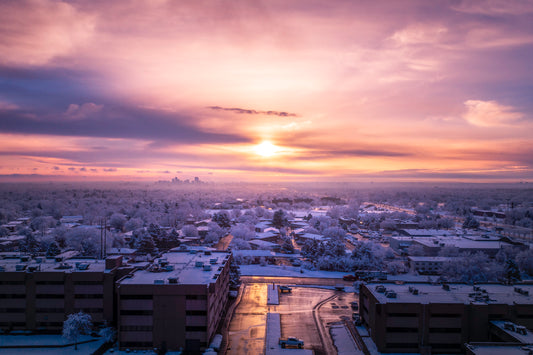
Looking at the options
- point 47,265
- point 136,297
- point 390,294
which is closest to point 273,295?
point 390,294

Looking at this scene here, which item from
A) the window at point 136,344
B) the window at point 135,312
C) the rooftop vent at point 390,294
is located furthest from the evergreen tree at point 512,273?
the window at point 135,312

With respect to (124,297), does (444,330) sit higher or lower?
lower

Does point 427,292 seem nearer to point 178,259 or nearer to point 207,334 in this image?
point 207,334

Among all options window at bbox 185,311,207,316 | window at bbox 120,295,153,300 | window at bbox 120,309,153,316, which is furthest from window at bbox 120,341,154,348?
window at bbox 185,311,207,316

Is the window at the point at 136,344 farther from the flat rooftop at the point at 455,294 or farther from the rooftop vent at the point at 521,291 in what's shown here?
the rooftop vent at the point at 521,291

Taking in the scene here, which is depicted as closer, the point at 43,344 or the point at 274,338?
the point at 43,344

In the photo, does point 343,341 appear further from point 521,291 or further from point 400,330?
point 521,291
